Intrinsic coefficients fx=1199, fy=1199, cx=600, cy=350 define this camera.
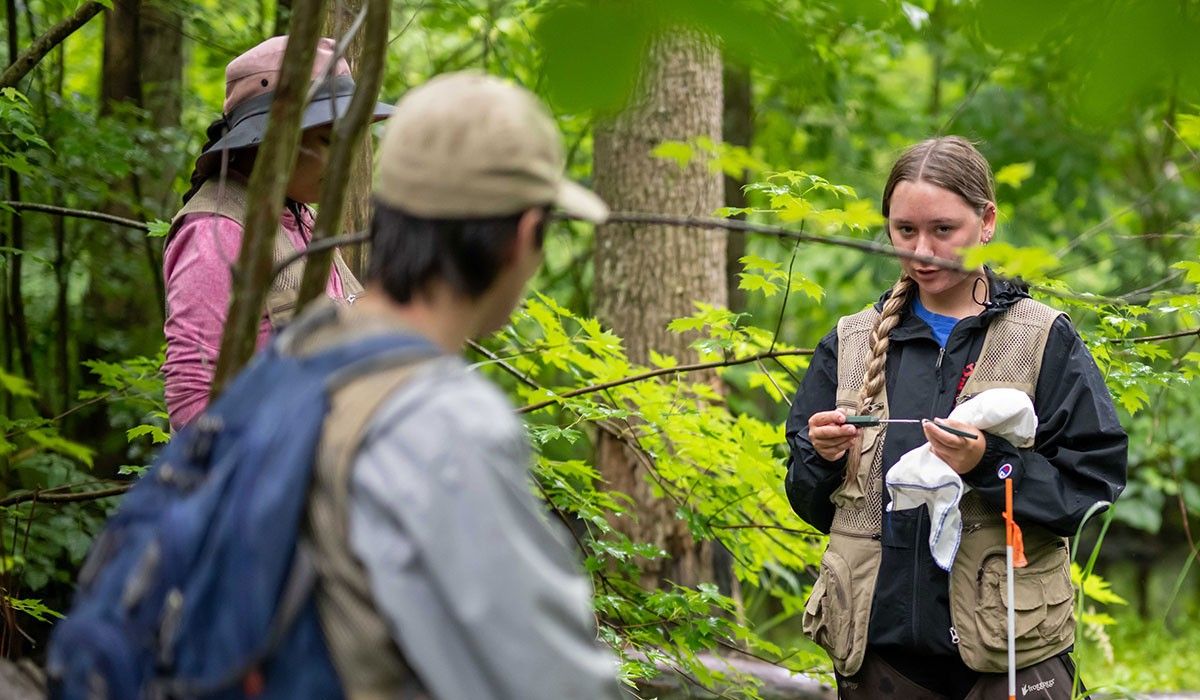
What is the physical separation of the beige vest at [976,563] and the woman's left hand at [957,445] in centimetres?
14

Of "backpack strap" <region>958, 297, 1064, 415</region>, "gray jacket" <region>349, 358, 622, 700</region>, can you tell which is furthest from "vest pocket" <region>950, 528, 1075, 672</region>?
"gray jacket" <region>349, 358, 622, 700</region>

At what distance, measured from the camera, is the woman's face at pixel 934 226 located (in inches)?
108

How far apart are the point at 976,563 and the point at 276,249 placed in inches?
64.3

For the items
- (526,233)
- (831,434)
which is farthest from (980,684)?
(526,233)

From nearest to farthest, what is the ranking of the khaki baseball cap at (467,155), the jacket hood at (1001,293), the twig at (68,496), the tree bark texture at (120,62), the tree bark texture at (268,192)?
the khaki baseball cap at (467,155) < the tree bark texture at (268,192) < the jacket hood at (1001,293) < the twig at (68,496) < the tree bark texture at (120,62)

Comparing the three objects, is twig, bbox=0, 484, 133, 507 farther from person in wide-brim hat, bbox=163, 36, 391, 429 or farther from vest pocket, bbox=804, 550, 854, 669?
vest pocket, bbox=804, 550, 854, 669

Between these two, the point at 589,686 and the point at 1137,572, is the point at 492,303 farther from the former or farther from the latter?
the point at 1137,572

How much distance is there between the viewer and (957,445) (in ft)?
8.14

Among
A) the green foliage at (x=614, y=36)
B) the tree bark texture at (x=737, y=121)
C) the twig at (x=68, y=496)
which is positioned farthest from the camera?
the tree bark texture at (x=737, y=121)

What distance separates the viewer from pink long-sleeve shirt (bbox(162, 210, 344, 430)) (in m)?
2.44

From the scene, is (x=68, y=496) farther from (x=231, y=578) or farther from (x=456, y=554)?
(x=456, y=554)

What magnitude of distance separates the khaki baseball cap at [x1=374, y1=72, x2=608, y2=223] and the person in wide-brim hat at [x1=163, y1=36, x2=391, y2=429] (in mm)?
1030

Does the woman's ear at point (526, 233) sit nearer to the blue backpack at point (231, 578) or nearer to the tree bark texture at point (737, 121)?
the blue backpack at point (231, 578)

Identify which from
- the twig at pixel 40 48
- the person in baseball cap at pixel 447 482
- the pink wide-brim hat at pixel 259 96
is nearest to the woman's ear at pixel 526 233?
the person in baseball cap at pixel 447 482
